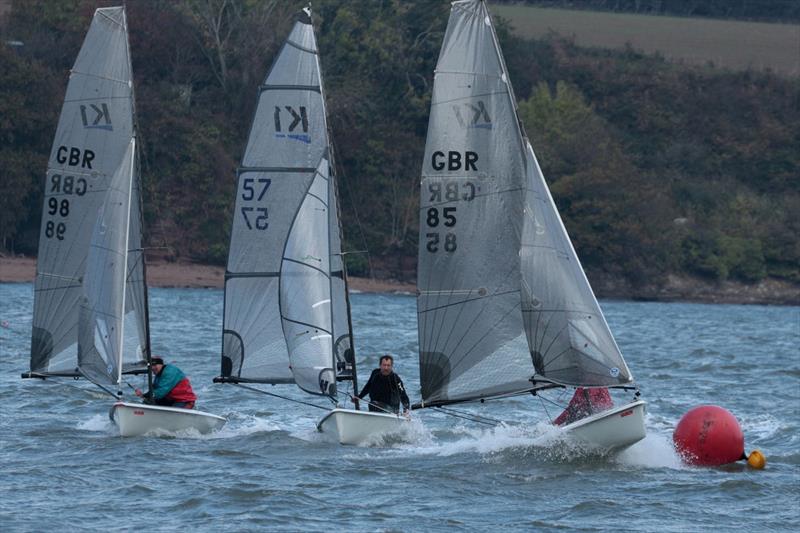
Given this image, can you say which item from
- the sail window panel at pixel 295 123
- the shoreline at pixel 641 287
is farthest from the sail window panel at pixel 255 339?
the shoreline at pixel 641 287

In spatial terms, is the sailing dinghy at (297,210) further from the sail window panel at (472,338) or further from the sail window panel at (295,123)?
the sail window panel at (472,338)

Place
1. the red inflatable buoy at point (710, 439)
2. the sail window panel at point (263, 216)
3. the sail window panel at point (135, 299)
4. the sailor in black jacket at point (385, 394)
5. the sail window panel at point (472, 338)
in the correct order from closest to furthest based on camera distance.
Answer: the red inflatable buoy at point (710, 439), the sail window panel at point (472, 338), the sailor in black jacket at point (385, 394), the sail window panel at point (263, 216), the sail window panel at point (135, 299)

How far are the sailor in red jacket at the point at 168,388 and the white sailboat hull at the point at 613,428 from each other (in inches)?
195

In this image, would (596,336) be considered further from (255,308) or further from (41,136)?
(41,136)

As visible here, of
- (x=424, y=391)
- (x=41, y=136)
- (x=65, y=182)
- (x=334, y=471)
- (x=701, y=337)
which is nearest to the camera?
(x=334, y=471)

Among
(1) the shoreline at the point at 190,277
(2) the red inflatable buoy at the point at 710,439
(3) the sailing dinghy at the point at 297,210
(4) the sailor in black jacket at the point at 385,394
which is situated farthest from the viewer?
(1) the shoreline at the point at 190,277

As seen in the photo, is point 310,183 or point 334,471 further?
point 310,183

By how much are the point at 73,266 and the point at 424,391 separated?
200 inches

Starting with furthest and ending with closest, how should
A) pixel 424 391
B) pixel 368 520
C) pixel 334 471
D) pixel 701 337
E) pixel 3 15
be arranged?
pixel 3 15, pixel 701 337, pixel 424 391, pixel 334 471, pixel 368 520

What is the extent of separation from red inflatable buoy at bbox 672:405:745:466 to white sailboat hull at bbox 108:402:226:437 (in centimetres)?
590

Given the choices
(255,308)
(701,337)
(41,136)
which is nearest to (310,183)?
(255,308)

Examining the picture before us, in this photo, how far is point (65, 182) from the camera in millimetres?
20062

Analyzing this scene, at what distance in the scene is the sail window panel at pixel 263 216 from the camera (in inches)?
763

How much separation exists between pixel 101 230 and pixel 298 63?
326 centimetres
